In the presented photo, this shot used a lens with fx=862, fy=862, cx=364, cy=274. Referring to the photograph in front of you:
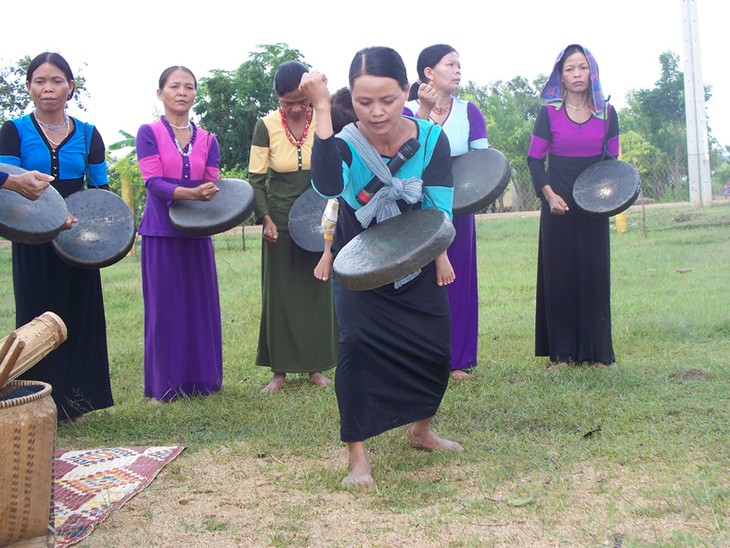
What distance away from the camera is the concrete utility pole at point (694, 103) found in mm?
18328

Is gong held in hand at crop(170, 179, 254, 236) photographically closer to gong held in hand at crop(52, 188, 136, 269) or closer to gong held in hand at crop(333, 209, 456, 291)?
gong held in hand at crop(52, 188, 136, 269)

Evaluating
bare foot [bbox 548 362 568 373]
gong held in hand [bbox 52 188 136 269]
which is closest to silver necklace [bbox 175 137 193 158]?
gong held in hand [bbox 52 188 136 269]

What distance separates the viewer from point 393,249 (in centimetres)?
363

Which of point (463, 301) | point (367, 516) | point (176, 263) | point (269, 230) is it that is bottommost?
point (367, 516)

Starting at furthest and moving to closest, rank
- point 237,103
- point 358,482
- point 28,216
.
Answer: point 237,103 → point 28,216 → point 358,482

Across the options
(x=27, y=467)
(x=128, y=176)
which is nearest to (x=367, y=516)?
(x=27, y=467)

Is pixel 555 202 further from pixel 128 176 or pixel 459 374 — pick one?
pixel 128 176

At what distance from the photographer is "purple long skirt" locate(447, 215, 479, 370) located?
5.93 meters

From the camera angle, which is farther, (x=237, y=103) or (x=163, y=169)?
(x=237, y=103)

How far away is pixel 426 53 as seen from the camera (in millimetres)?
5746

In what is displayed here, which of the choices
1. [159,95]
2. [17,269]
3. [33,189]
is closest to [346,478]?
[33,189]

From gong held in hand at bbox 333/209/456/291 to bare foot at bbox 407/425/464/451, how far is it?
1043 mm

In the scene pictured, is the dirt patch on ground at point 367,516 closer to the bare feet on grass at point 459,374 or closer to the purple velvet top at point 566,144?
the bare feet on grass at point 459,374

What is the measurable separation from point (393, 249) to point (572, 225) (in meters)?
2.73
